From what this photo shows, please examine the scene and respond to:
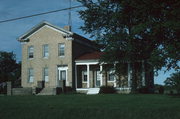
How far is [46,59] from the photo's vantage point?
39094mm

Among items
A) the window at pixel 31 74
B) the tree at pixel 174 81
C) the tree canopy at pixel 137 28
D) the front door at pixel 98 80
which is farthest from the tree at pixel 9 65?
the tree at pixel 174 81

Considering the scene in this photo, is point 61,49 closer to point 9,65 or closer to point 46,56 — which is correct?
point 46,56

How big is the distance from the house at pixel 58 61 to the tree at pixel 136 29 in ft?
15.6

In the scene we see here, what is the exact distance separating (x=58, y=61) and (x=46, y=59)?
5.86 ft

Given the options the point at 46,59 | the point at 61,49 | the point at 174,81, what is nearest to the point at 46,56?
the point at 46,59

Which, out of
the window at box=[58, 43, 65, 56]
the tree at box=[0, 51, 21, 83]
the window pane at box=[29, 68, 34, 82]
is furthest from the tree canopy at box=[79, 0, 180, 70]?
the tree at box=[0, 51, 21, 83]

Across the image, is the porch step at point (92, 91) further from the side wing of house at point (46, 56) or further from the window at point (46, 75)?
the window at point (46, 75)

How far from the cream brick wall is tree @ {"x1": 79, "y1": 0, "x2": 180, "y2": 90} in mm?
5661

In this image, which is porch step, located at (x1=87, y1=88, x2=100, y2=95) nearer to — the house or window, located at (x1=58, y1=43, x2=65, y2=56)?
the house

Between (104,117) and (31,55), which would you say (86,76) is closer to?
(31,55)

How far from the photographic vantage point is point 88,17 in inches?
1304

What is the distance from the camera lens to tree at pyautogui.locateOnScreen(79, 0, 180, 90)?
75.2ft

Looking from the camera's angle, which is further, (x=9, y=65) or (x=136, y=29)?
(x=9, y=65)

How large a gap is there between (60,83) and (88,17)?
8.04 meters
